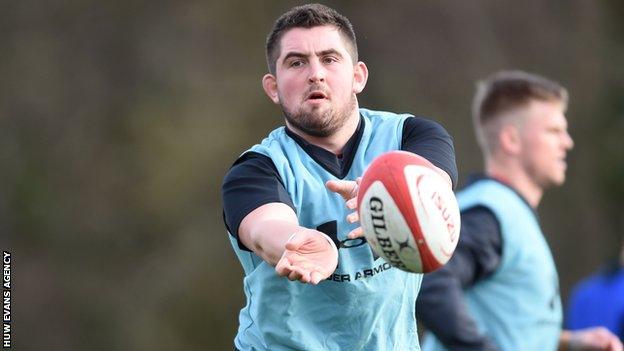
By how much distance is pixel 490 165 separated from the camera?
8070 millimetres

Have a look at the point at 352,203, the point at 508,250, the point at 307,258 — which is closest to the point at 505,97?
the point at 508,250

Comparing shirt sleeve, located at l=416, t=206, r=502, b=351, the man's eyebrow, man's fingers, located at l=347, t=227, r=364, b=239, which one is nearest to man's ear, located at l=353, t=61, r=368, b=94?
the man's eyebrow

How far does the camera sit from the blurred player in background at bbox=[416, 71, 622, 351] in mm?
7262

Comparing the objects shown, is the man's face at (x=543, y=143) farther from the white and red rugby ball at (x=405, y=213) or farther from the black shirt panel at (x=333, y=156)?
the white and red rugby ball at (x=405, y=213)

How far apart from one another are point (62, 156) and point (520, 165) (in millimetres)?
9104

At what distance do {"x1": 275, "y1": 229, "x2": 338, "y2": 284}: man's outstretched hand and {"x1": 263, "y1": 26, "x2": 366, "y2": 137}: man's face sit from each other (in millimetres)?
695

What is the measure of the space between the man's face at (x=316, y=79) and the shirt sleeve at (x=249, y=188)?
22cm

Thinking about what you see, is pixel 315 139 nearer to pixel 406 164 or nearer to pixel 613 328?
pixel 406 164

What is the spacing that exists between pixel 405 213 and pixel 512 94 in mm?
3485

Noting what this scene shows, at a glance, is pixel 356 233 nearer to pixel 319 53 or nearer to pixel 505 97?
pixel 319 53

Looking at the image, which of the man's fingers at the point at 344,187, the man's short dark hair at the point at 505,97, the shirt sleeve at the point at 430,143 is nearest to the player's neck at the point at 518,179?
the man's short dark hair at the point at 505,97

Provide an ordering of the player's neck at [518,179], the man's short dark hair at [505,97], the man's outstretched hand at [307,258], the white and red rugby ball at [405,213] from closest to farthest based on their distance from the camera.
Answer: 1. the man's outstretched hand at [307,258]
2. the white and red rugby ball at [405,213]
3. the player's neck at [518,179]
4. the man's short dark hair at [505,97]

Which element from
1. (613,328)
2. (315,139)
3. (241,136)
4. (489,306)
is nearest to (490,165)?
(489,306)

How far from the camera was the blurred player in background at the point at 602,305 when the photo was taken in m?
9.30
